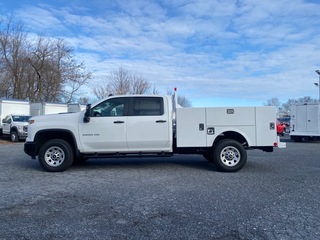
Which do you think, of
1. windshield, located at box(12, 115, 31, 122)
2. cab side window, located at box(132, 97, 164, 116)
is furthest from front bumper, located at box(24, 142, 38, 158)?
windshield, located at box(12, 115, 31, 122)

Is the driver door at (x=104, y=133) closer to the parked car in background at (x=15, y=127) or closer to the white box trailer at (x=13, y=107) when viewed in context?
the parked car in background at (x=15, y=127)

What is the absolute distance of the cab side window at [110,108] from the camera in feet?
26.5

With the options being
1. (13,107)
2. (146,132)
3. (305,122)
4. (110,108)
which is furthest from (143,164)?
(13,107)

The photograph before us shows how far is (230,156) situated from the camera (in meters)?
8.01

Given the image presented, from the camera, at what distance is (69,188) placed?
6.39 meters

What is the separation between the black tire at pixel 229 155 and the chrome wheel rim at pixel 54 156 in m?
4.06

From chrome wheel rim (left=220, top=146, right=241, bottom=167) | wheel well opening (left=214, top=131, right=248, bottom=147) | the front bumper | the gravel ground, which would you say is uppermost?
wheel well opening (left=214, top=131, right=248, bottom=147)

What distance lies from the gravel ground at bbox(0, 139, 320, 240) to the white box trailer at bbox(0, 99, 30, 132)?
49.4 feet

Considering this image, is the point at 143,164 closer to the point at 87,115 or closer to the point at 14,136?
the point at 87,115

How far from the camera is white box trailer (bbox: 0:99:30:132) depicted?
21859mm

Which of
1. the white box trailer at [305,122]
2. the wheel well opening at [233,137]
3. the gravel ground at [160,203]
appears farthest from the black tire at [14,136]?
the white box trailer at [305,122]

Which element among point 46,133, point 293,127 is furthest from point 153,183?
point 293,127

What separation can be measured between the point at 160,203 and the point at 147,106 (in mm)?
3447

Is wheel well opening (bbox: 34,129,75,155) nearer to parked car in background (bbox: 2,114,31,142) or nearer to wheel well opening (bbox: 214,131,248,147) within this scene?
wheel well opening (bbox: 214,131,248,147)
